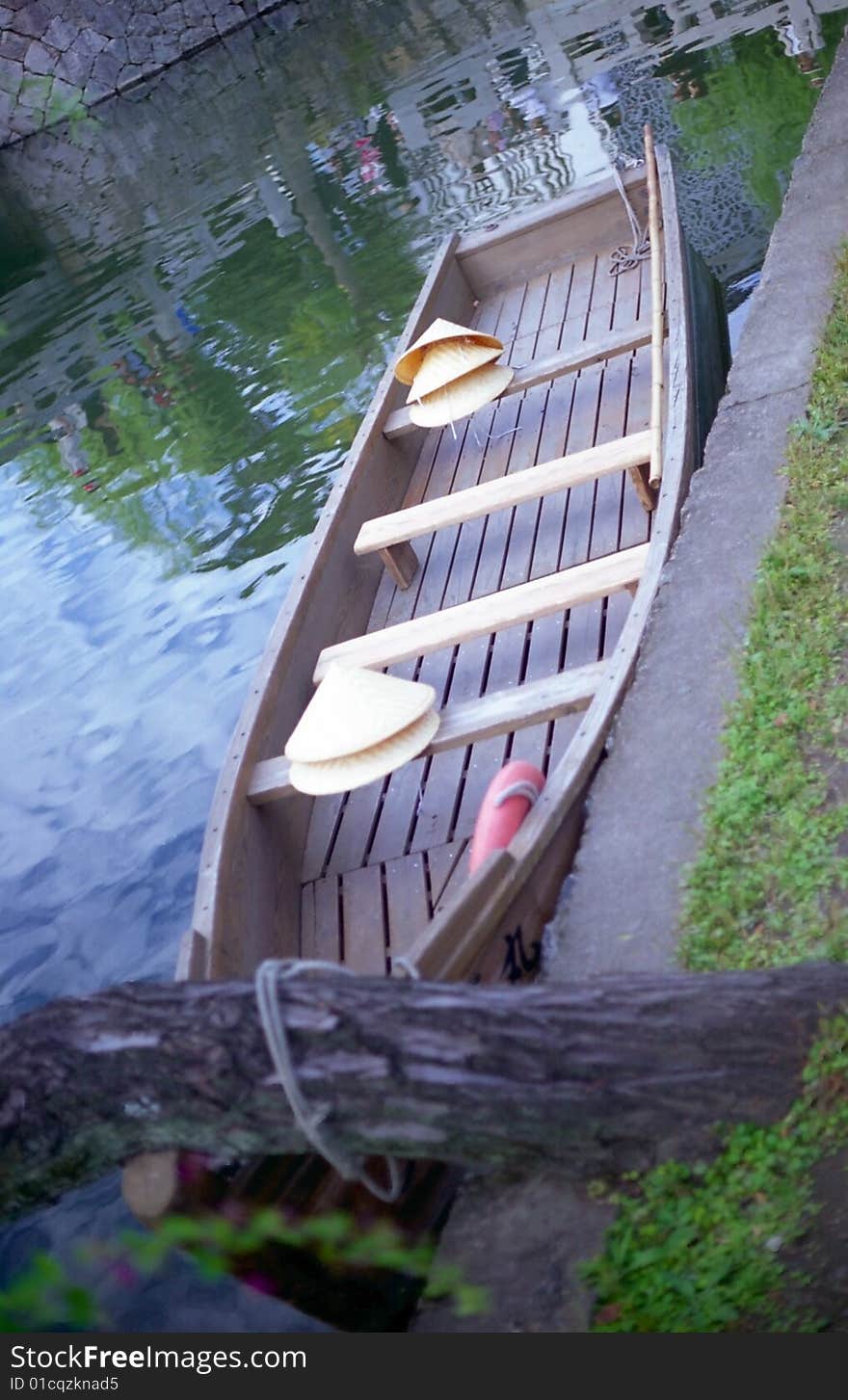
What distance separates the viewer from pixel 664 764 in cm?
421

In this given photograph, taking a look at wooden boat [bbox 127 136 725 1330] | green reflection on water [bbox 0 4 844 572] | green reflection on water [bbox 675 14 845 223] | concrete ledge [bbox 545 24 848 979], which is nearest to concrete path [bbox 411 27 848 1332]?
concrete ledge [bbox 545 24 848 979]

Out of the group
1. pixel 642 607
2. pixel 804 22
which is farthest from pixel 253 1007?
pixel 804 22

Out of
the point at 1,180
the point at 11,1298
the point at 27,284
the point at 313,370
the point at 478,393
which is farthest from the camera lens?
the point at 1,180

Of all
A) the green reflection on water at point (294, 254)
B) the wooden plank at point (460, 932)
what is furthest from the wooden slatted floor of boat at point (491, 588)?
the green reflection on water at point (294, 254)

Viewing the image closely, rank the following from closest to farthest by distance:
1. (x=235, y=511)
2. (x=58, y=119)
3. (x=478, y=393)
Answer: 1. (x=478, y=393)
2. (x=235, y=511)
3. (x=58, y=119)

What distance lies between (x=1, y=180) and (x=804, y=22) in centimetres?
1677

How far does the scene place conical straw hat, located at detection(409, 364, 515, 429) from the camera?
22.5ft

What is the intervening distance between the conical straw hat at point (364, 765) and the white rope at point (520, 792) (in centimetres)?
37

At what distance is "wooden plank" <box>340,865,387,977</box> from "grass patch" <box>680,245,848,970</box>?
107 cm

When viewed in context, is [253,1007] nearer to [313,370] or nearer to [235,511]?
[235,511]

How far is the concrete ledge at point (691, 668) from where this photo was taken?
3783 millimetres

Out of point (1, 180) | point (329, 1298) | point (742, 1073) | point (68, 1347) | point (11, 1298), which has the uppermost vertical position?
point (1, 180)

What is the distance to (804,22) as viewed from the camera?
1370 centimetres

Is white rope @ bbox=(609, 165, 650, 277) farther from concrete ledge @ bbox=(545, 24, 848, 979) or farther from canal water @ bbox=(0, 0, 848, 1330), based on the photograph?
concrete ledge @ bbox=(545, 24, 848, 979)
